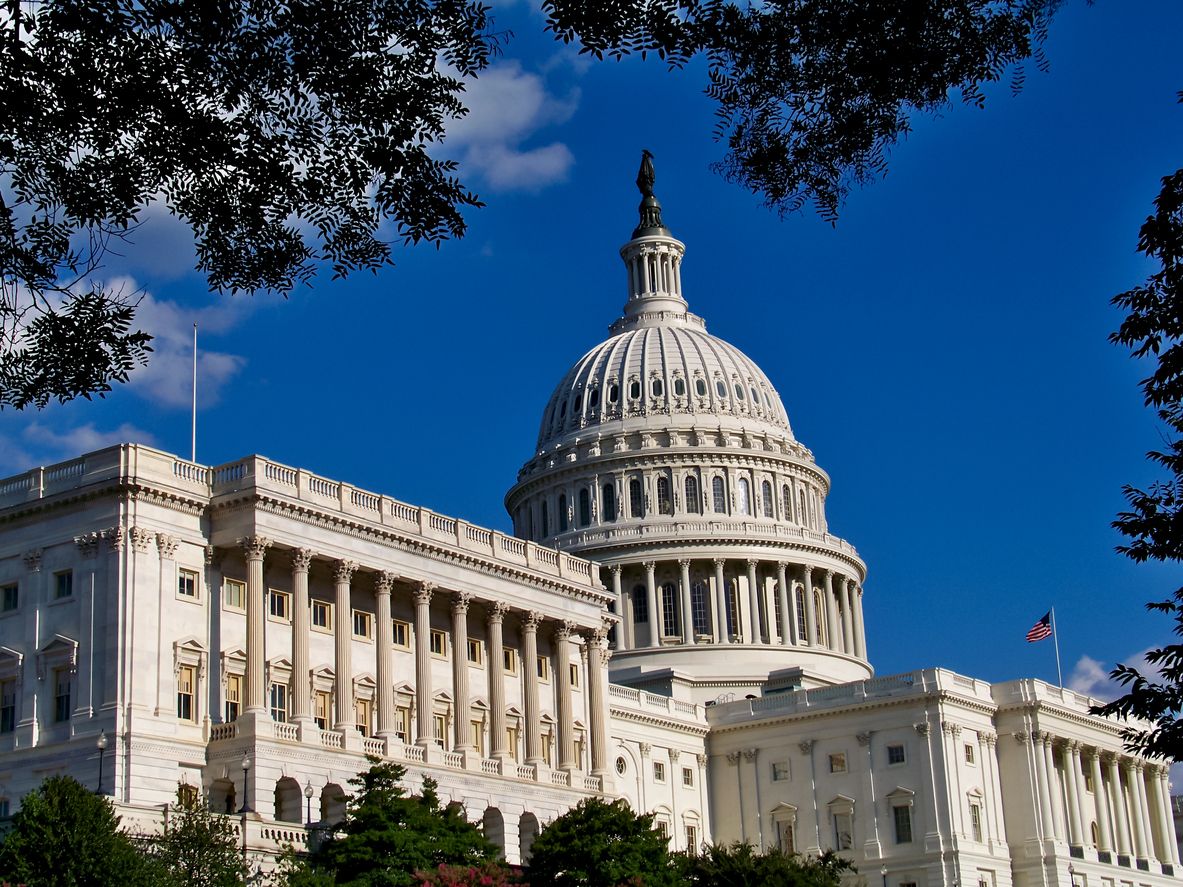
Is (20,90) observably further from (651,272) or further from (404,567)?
(651,272)

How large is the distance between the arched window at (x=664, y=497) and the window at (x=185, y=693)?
3144 inches

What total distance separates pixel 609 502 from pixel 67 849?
101544 mm

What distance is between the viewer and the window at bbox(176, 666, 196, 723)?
77.8 m

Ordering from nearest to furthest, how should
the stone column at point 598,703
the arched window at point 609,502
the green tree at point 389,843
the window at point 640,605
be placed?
the green tree at point 389,843, the stone column at point 598,703, the window at point 640,605, the arched window at point 609,502

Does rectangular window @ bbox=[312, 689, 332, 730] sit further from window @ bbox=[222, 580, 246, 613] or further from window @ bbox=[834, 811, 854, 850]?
window @ bbox=[834, 811, 854, 850]

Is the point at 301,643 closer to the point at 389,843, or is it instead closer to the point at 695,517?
the point at 389,843

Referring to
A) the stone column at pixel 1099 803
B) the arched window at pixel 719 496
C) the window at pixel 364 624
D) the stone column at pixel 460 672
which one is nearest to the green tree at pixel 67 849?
the window at pixel 364 624

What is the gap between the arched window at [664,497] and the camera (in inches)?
6122

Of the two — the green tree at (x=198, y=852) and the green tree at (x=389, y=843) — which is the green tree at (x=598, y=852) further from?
the green tree at (x=198, y=852)

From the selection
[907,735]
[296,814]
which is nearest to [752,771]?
[907,735]

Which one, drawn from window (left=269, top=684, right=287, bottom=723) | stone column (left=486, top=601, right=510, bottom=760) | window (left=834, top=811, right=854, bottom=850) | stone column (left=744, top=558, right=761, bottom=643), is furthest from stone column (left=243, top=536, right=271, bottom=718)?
stone column (left=744, top=558, right=761, bottom=643)

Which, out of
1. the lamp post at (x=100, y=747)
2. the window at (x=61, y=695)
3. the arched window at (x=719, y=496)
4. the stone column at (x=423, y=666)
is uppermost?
the arched window at (x=719, y=496)

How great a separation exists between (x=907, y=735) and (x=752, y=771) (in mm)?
11542

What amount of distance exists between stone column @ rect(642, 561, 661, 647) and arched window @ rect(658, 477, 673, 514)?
18.9ft
